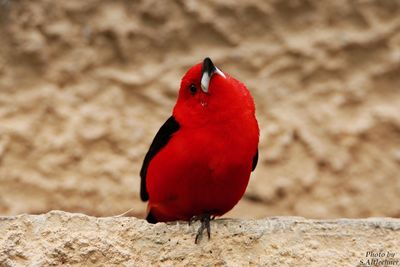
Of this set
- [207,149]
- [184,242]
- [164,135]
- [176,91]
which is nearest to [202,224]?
[184,242]

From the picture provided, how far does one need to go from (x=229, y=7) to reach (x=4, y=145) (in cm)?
122

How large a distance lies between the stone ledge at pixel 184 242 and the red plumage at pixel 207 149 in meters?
0.24

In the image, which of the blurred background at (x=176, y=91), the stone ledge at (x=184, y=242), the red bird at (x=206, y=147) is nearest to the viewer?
the stone ledge at (x=184, y=242)

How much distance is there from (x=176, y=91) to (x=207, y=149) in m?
1.40

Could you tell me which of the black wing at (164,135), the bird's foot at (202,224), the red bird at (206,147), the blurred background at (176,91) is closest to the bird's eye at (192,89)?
the red bird at (206,147)

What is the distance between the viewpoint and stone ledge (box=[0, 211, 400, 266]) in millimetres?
2105

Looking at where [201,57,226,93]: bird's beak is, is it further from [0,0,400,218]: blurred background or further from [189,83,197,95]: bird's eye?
[0,0,400,218]: blurred background

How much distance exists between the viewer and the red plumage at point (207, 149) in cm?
239

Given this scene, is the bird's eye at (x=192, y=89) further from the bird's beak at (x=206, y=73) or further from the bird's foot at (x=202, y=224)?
the bird's foot at (x=202, y=224)

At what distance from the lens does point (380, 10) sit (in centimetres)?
388

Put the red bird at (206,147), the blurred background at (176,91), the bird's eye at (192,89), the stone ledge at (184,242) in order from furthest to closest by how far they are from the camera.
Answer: the blurred background at (176,91) → the bird's eye at (192,89) → the red bird at (206,147) → the stone ledge at (184,242)

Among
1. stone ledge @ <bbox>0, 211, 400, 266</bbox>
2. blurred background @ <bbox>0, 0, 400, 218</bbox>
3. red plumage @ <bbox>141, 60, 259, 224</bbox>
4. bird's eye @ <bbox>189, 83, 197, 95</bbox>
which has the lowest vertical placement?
stone ledge @ <bbox>0, 211, 400, 266</bbox>

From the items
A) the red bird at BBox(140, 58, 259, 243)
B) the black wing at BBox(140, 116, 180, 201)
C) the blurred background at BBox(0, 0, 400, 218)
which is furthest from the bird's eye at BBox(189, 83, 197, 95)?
the blurred background at BBox(0, 0, 400, 218)

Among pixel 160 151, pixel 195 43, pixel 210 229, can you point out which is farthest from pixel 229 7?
pixel 210 229
